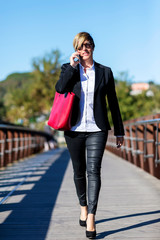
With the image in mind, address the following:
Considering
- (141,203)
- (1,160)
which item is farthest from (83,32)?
(1,160)

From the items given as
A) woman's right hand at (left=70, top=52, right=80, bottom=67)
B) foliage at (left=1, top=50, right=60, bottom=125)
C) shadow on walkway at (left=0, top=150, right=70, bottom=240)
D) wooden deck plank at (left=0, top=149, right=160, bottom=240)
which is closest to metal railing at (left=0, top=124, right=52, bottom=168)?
wooden deck plank at (left=0, top=149, right=160, bottom=240)

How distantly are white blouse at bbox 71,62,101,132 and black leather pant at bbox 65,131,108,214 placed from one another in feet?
0.20

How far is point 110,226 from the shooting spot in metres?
4.24

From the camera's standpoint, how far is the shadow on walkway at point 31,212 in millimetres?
4000

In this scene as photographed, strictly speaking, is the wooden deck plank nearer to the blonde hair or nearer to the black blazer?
the black blazer

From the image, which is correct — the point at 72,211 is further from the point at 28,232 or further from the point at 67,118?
the point at 67,118

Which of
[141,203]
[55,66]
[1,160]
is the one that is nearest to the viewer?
[141,203]

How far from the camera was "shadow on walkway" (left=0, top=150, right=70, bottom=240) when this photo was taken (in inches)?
157

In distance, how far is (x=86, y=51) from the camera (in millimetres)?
3922

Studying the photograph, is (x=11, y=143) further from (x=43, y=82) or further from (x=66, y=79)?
(x=43, y=82)

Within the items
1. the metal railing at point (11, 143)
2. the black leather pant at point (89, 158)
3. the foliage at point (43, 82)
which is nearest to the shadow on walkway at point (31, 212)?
the black leather pant at point (89, 158)

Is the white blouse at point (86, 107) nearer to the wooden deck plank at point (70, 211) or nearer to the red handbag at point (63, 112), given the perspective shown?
the red handbag at point (63, 112)

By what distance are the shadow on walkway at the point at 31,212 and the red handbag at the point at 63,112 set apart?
0.97 meters

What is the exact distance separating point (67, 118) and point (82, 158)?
443 millimetres
